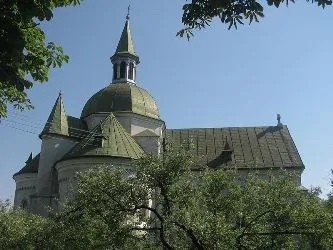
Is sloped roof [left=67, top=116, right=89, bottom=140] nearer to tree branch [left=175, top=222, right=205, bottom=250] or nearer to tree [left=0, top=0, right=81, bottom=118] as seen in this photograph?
tree branch [left=175, top=222, right=205, bottom=250]

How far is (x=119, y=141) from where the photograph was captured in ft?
112

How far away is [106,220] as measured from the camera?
1666cm

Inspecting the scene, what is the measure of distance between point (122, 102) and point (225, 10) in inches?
1299

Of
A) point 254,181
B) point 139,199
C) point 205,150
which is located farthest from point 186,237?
point 205,150

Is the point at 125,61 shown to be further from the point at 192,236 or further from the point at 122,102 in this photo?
the point at 192,236

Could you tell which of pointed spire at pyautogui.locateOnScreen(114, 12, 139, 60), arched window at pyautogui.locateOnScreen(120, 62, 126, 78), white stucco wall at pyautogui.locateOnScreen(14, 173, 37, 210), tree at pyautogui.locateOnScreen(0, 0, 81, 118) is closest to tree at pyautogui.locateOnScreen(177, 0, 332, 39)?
tree at pyautogui.locateOnScreen(0, 0, 81, 118)

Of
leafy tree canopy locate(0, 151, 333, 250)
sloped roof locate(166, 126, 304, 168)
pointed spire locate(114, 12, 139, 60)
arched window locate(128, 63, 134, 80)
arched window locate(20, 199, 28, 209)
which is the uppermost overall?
pointed spire locate(114, 12, 139, 60)

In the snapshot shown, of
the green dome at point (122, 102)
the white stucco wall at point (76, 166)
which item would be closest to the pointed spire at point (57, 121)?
the green dome at point (122, 102)

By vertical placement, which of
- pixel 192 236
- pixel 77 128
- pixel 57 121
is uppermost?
pixel 57 121

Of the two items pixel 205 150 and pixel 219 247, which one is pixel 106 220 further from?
pixel 205 150

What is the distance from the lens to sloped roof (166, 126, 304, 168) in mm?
39438

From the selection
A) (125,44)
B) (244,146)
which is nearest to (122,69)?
(125,44)

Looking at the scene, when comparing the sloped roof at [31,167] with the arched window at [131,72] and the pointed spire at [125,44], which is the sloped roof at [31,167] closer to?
the arched window at [131,72]

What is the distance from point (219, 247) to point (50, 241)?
6.97 metres
